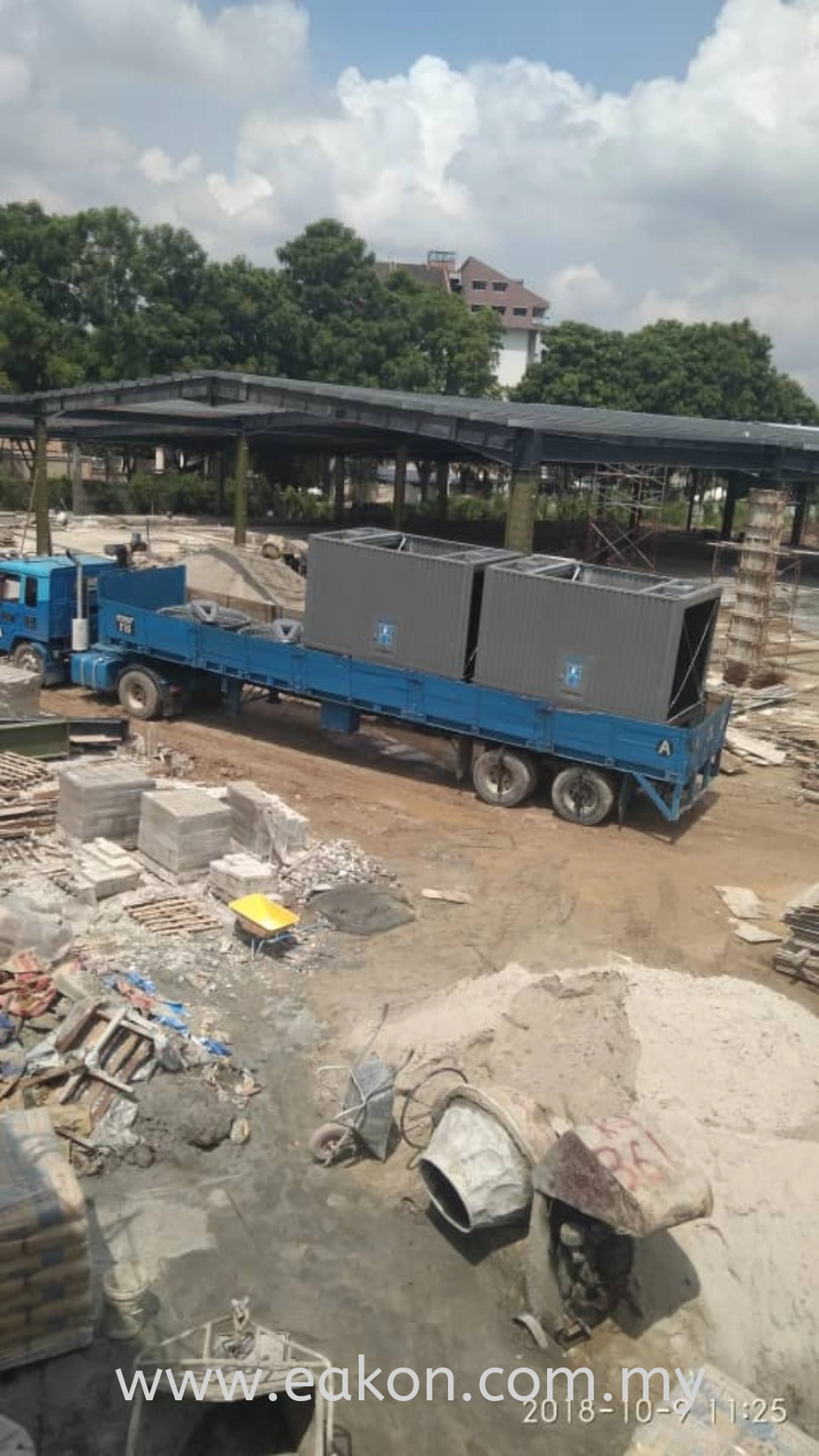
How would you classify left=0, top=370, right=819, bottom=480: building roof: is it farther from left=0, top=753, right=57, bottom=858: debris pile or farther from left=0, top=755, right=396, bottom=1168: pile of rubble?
left=0, top=753, right=57, bottom=858: debris pile

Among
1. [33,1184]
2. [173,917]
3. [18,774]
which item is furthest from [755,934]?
[18,774]

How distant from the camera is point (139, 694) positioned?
20.5 meters

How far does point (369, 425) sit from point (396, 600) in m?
10.1

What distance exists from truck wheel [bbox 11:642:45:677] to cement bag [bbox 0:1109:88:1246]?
14368mm

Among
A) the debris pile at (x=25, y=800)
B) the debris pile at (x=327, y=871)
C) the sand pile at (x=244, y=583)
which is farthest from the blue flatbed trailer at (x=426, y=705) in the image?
the debris pile at (x=25, y=800)

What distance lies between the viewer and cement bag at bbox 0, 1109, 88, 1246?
6773 mm

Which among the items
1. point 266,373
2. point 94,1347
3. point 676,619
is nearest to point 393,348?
point 266,373

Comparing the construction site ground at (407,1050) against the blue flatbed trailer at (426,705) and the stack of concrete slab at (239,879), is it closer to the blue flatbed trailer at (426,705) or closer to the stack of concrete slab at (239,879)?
the blue flatbed trailer at (426,705)

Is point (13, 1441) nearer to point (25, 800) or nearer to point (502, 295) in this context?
point (25, 800)

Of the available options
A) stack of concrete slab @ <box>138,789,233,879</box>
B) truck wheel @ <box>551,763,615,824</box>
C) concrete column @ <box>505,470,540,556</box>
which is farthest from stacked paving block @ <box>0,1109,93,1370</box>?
concrete column @ <box>505,470,540,556</box>

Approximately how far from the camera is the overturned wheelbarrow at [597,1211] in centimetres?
702

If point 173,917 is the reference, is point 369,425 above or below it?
above

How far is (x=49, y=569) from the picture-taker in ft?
66.7

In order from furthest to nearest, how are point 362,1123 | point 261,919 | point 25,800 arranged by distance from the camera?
point 25,800 → point 261,919 → point 362,1123
